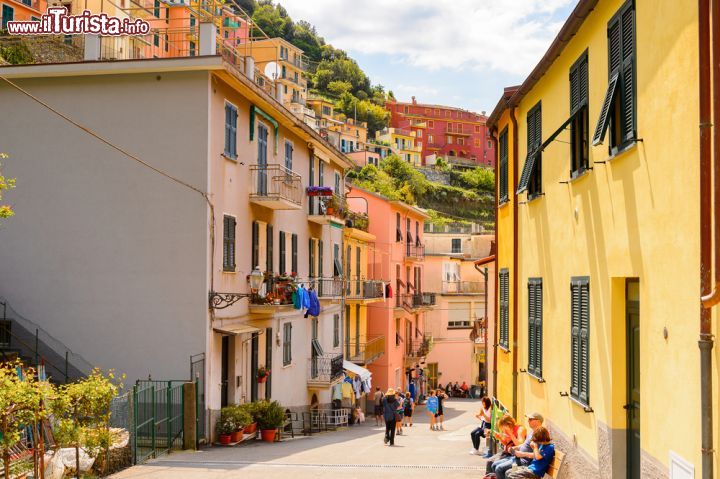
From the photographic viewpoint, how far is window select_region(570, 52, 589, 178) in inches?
450

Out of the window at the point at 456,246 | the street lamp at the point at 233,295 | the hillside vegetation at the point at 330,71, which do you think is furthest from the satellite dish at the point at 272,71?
the hillside vegetation at the point at 330,71

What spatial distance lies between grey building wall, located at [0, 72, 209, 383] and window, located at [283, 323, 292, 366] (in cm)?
753

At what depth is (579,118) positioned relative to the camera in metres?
11.7

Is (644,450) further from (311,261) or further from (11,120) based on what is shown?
(311,261)

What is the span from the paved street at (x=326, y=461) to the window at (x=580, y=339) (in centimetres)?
421

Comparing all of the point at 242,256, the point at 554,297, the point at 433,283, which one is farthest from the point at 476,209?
the point at 554,297

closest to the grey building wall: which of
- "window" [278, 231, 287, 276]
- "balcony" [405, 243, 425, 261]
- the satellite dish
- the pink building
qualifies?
"window" [278, 231, 287, 276]

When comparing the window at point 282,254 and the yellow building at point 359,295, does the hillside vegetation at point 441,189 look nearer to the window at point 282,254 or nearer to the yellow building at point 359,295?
the yellow building at point 359,295

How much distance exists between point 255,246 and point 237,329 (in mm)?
3291

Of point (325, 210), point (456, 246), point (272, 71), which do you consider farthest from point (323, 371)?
point (456, 246)

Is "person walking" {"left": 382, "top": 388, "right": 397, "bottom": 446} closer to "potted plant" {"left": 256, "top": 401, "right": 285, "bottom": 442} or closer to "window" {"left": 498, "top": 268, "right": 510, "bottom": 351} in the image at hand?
"potted plant" {"left": 256, "top": 401, "right": 285, "bottom": 442}

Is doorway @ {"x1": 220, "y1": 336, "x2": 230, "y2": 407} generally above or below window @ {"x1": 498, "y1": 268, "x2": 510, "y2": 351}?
below

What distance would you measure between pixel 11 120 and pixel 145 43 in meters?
3.99

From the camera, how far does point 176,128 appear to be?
21125mm
